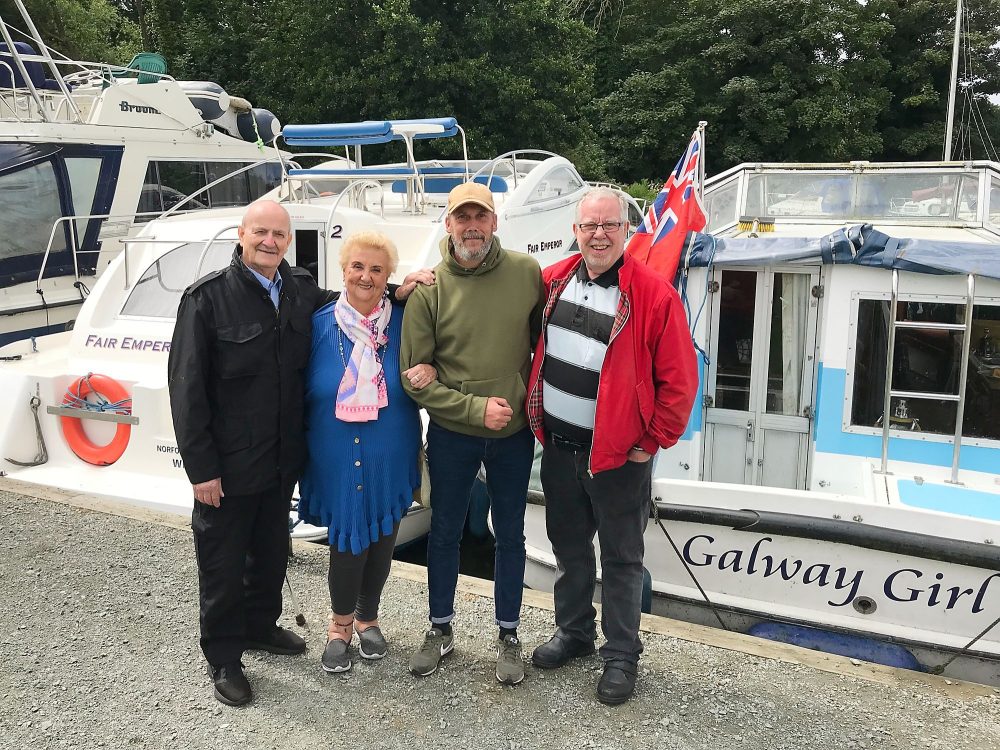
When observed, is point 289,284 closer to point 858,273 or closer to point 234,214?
point 858,273

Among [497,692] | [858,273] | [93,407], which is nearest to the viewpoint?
[497,692]

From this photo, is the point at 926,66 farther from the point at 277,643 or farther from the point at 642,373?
the point at 277,643

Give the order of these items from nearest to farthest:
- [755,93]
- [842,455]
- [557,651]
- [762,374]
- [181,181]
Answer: [557,651] → [842,455] → [762,374] → [181,181] → [755,93]

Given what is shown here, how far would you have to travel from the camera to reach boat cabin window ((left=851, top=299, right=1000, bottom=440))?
170 inches

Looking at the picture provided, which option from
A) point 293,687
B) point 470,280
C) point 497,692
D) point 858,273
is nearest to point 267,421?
point 470,280

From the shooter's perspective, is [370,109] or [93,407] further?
[370,109]

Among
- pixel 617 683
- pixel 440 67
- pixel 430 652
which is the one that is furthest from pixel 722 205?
pixel 440 67

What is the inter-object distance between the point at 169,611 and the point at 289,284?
1.80 meters

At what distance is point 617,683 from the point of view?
2994 millimetres

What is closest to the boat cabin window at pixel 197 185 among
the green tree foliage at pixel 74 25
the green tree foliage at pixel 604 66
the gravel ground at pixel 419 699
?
the green tree foliage at pixel 604 66

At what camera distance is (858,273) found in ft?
14.7

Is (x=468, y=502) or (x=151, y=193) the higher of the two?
(x=151, y=193)

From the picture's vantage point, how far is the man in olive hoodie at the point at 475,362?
9.30ft

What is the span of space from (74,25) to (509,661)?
22436mm
